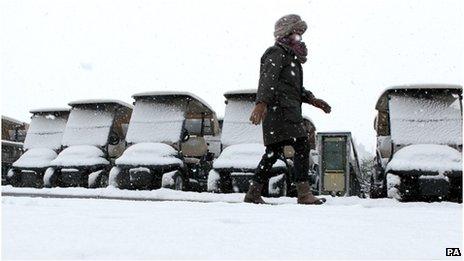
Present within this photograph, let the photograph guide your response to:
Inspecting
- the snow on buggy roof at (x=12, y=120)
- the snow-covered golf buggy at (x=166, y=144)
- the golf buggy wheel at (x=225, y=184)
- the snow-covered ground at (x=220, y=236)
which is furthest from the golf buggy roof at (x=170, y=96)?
the snow on buggy roof at (x=12, y=120)

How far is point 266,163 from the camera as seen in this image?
4.84m

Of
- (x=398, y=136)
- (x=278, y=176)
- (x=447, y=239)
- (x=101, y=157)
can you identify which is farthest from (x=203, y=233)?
(x=101, y=157)

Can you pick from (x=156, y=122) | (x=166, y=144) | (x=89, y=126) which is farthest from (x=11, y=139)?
(x=166, y=144)

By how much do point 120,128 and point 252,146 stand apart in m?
4.21

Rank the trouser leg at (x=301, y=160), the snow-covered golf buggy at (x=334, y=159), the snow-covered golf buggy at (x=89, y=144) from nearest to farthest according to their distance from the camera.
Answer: the trouser leg at (x=301, y=160), the snow-covered golf buggy at (x=89, y=144), the snow-covered golf buggy at (x=334, y=159)

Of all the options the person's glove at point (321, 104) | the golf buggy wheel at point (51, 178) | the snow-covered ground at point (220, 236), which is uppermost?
the person's glove at point (321, 104)

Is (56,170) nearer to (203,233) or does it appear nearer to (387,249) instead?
(203,233)

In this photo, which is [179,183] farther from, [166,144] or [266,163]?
[266,163]

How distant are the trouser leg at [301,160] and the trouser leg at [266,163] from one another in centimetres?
18

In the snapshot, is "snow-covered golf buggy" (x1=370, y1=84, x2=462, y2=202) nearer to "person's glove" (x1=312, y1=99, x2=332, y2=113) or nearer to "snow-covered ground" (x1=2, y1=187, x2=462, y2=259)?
"person's glove" (x1=312, y1=99, x2=332, y2=113)

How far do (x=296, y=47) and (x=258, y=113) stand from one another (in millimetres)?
908

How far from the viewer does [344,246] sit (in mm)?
1909

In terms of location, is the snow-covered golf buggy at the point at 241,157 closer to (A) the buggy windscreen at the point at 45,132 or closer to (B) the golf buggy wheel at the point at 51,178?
(B) the golf buggy wheel at the point at 51,178

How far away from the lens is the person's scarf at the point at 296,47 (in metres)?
4.95
